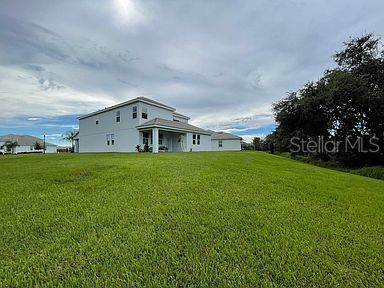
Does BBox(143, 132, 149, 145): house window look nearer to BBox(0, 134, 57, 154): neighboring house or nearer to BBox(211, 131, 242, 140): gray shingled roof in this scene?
BBox(211, 131, 242, 140): gray shingled roof

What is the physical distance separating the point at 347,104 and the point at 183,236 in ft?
70.1

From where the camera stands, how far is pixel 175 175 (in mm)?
7336

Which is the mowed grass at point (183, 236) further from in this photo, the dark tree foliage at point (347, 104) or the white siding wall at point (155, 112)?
the white siding wall at point (155, 112)

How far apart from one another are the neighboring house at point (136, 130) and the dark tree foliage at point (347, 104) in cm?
1007

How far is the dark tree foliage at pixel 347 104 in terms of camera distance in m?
19.1

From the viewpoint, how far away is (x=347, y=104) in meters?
20.0

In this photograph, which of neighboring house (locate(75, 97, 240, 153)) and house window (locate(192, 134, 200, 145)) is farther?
house window (locate(192, 134, 200, 145))

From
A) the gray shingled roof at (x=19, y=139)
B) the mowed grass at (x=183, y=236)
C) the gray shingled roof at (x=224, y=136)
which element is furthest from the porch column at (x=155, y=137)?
the gray shingled roof at (x=19, y=139)

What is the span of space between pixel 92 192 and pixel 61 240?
215cm

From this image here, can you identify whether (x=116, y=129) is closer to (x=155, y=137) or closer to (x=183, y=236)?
(x=155, y=137)

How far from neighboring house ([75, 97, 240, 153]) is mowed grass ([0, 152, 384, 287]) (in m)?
17.0

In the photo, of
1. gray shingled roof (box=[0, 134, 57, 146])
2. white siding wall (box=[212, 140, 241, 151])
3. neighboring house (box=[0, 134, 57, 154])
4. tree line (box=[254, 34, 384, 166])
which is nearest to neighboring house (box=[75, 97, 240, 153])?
tree line (box=[254, 34, 384, 166])

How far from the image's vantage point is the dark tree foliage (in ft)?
62.5

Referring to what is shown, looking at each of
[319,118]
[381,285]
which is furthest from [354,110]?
[381,285]
